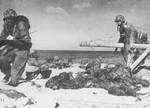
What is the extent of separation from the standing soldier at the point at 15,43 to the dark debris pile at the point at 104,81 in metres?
1.05

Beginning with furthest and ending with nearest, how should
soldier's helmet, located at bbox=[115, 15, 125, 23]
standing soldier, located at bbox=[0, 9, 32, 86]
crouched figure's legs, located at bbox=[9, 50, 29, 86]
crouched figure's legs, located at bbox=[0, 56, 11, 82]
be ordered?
soldier's helmet, located at bbox=[115, 15, 125, 23] < crouched figure's legs, located at bbox=[0, 56, 11, 82] < crouched figure's legs, located at bbox=[9, 50, 29, 86] < standing soldier, located at bbox=[0, 9, 32, 86]

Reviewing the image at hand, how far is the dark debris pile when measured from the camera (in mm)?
7598

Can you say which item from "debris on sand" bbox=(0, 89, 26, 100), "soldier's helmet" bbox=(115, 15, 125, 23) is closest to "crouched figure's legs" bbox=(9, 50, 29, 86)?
"debris on sand" bbox=(0, 89, 26, 100)

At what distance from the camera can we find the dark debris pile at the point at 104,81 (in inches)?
299

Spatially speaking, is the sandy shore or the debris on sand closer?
the sandy shore

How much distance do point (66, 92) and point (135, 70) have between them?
167 inches

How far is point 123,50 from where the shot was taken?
10.2 m

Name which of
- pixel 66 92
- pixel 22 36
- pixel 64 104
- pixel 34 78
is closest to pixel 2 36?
pixel 22 36

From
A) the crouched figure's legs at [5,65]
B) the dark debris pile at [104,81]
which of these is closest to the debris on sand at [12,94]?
the dark debris pile at [104,81]

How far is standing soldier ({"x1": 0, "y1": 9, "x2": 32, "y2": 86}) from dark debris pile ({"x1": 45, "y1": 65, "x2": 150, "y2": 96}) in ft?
3.44

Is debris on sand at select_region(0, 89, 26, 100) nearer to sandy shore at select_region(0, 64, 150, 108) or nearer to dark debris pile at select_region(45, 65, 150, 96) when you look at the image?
sandy shore at select_region(0, 64, 150, 108)

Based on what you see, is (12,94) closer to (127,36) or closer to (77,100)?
(77,100)

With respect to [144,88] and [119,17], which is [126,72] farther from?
[119,17]

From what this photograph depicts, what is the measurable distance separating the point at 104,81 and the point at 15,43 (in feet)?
9.55
